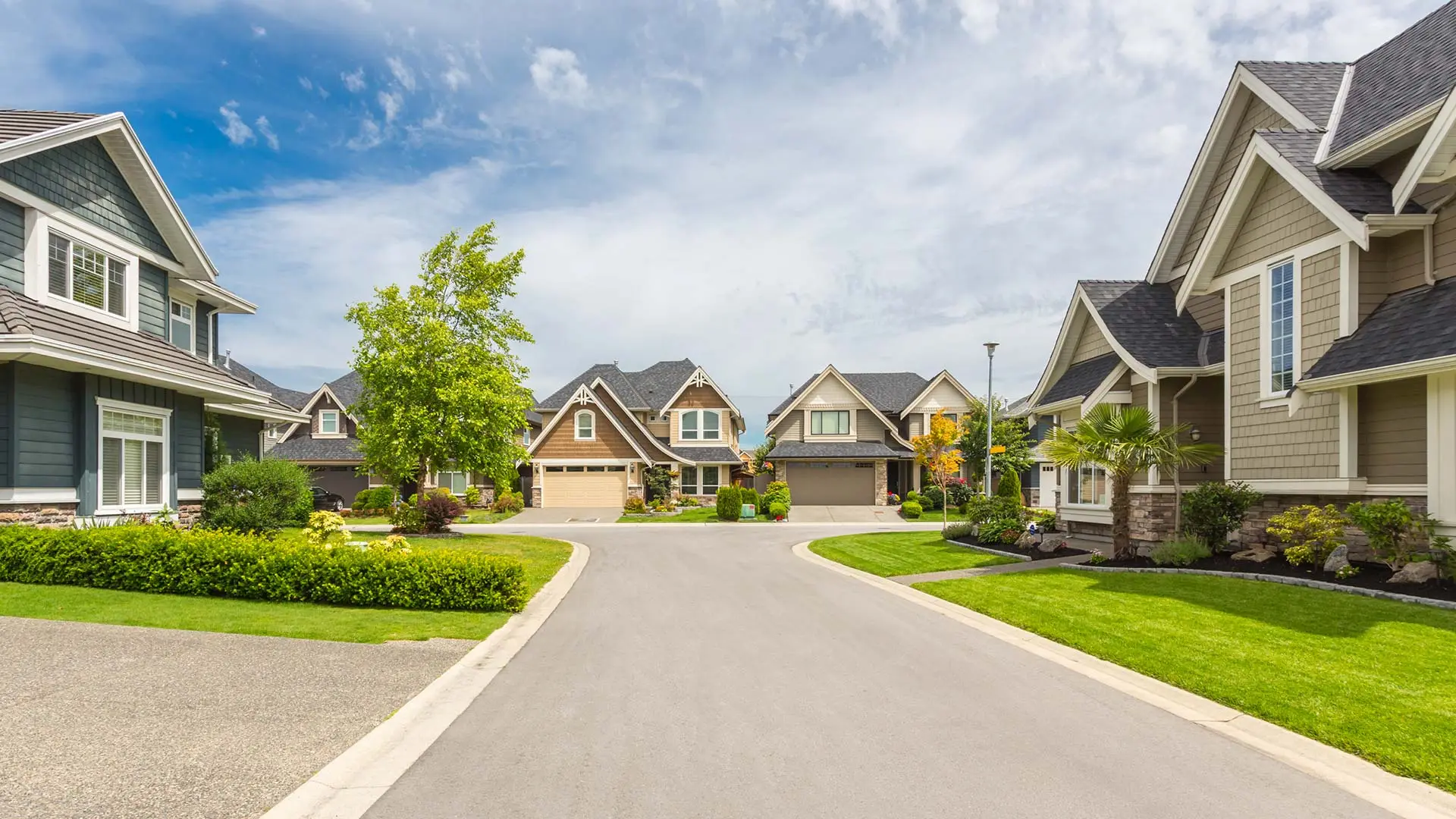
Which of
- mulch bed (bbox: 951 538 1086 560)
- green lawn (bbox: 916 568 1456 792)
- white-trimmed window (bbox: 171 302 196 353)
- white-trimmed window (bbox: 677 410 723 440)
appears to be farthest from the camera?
white-trimmed window (bbox: 677 410 723 440)

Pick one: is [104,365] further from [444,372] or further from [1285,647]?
[1285,647]

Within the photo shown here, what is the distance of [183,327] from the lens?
20219mm

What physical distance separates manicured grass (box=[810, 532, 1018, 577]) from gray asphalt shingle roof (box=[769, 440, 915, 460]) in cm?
1635

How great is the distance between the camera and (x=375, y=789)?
5246mm

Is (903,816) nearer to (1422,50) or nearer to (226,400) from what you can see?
(1422,50)

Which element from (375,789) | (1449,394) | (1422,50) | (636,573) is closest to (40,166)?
(636,573)

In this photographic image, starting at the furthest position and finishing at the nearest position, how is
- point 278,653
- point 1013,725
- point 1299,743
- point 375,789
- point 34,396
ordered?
point 34,396, point 278,653, point 1013,725, point 1299,743, point 375,789

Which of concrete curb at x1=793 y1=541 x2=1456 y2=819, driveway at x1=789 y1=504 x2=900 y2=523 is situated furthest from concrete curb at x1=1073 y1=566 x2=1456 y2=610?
driveway at x1=789 y1=504 x2=900 y2=523

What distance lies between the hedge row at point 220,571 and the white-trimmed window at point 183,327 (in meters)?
8.80

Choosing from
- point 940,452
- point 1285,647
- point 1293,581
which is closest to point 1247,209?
point 1293,581

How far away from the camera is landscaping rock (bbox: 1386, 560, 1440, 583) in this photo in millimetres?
11469

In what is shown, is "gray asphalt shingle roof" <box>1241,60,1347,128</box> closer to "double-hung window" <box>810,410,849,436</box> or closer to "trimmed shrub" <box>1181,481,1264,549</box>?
"trimmed shrub" <box>1181,481,1264,549</box>

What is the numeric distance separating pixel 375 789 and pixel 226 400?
17.6 metres

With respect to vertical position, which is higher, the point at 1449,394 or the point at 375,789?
the point at 1449,394
